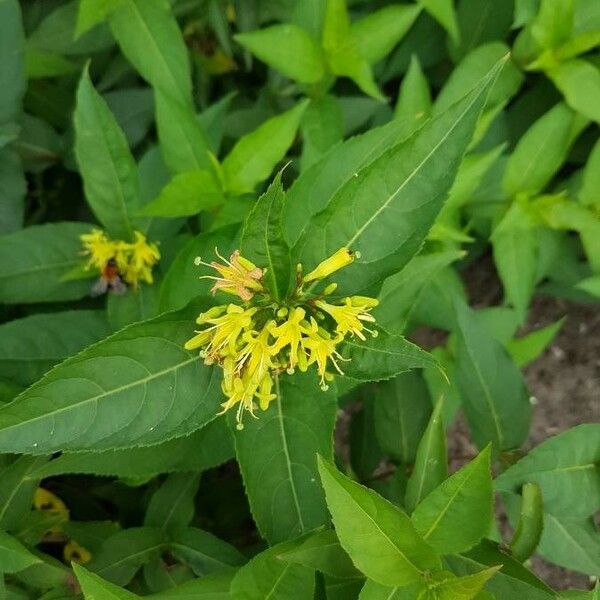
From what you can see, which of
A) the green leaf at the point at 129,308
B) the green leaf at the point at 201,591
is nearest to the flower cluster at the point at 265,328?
the green leaf at the point at 201,591

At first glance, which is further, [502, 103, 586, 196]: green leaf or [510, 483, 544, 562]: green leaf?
[502, 103, 586, 196]: green leaf

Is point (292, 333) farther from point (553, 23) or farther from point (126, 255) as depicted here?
point (553, 23)

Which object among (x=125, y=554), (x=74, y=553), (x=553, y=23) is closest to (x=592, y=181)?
(x=553, y=23)

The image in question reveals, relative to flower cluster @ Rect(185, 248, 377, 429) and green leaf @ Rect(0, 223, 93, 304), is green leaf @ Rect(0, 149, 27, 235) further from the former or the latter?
flower cluster @ Rect(185, 248, 377, 429)

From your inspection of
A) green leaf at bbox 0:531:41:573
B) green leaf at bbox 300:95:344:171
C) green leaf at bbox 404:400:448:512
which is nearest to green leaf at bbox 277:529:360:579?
green leaf at bbox 404:400:448:512

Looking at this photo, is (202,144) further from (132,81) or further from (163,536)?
(163,536)

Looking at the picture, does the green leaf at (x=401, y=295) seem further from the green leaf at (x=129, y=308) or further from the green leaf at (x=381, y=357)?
the green leaf at (x=129, y=308)
